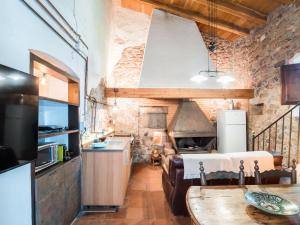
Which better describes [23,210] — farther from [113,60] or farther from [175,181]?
[113,60]

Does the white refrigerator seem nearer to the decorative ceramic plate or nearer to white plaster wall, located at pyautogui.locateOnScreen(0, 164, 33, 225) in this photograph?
the decorative ceramic plate

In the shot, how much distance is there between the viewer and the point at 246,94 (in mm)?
5613

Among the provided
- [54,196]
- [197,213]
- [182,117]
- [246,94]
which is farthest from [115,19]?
[197,213]

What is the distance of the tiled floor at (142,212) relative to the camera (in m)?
2.79

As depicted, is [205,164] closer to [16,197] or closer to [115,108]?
[16,197]

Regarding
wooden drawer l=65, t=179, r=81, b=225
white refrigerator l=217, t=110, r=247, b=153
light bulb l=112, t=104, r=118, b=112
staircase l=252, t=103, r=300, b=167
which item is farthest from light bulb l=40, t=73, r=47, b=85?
white refrigerator l=217, t=110, r=247, b=153

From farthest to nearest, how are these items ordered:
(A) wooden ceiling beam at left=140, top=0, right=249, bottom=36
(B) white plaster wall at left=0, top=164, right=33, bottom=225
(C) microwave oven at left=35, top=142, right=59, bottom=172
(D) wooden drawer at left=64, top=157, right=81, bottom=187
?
(A) wooden ceiling beam at left=140, top=0, right=249, bottom=36 → (D) wooden drawer at left=64, top=157, right=81, bottom=187 → (C) microwave oven at left=35, top=142, right=59, bottom=172 → (B) white plaster wall at left=0, top=164, right=33, bottom=225

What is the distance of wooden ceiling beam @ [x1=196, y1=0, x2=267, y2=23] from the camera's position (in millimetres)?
4656

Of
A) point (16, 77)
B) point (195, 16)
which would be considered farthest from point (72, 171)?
point (195, 16)

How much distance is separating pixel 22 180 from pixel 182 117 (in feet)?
16.1

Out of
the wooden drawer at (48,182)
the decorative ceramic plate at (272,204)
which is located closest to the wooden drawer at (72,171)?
the wooden drawer at (48,182)

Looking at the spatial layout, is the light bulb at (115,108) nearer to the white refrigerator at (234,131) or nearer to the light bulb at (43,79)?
the white refrigerator at (234,131)

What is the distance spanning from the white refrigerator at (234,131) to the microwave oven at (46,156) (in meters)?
4.55

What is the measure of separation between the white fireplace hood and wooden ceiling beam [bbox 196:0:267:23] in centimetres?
111
